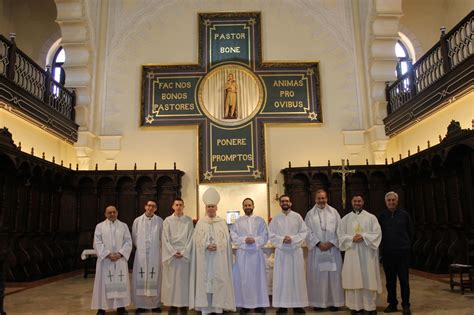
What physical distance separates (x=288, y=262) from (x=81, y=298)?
11.6 ft

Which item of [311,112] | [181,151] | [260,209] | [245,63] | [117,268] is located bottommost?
[117,268]

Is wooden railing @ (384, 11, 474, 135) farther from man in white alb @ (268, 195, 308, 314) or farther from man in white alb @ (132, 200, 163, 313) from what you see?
man in white alb @ (132, 200, 163, 313)

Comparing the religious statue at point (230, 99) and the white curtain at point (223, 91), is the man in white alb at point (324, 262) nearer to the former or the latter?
the religious statue at point (230, 99)

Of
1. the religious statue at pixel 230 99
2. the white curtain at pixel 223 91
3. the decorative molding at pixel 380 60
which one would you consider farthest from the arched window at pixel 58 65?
the decorative molding at pixel 380 60

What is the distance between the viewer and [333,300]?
20.8ft

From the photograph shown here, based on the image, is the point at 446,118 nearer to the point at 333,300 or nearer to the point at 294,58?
the point at 294,58

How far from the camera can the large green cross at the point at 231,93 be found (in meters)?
13.0

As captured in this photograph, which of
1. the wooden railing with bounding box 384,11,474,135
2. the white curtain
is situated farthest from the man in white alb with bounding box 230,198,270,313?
the white curtain

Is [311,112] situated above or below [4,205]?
above

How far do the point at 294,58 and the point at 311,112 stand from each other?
1760mm

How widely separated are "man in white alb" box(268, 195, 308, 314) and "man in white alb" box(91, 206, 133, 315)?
6.89 ft

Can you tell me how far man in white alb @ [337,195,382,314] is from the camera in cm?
593

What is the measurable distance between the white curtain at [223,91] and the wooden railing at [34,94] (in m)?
3.86

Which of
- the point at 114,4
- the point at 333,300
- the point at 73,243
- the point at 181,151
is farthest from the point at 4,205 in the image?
the point at 114,4
